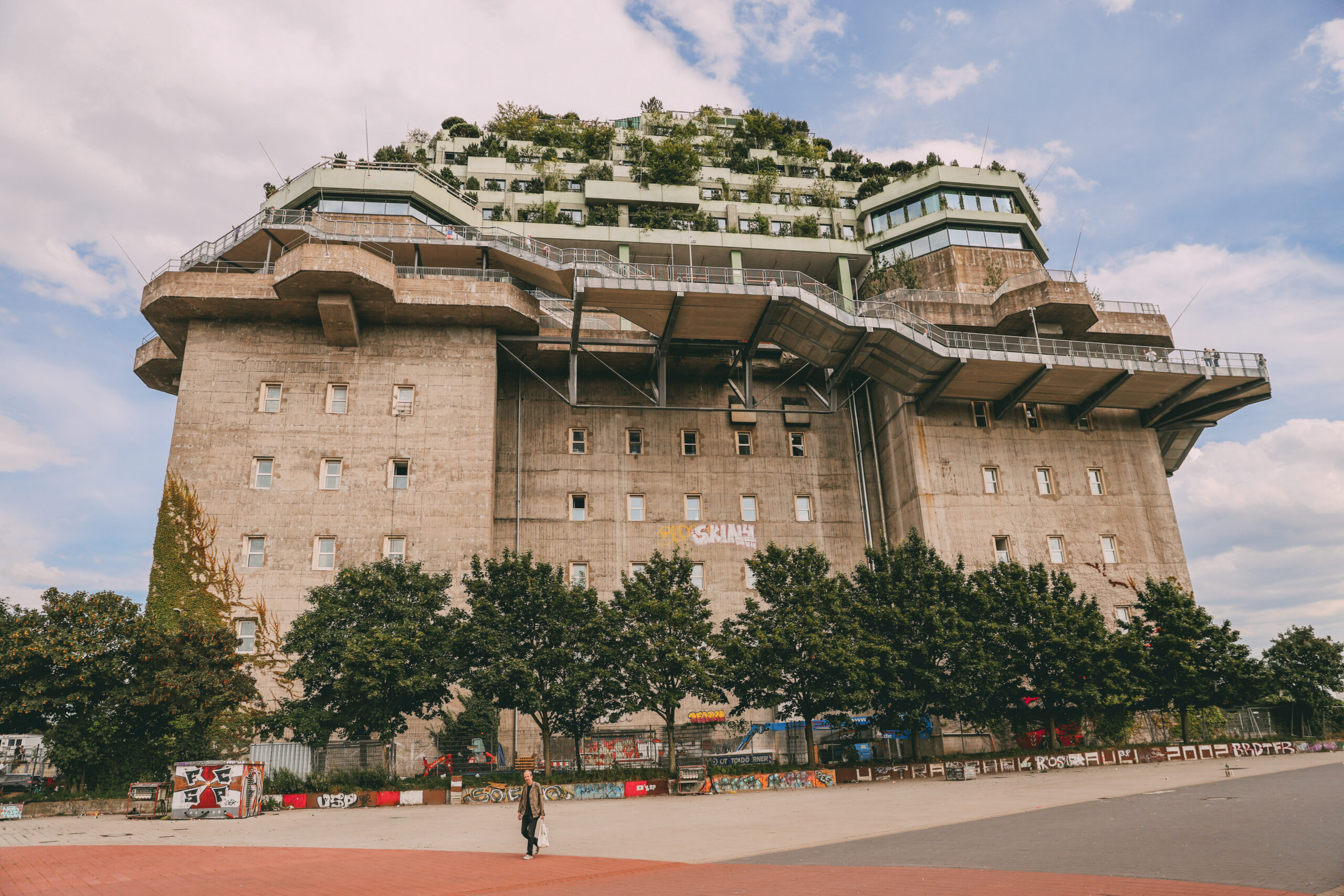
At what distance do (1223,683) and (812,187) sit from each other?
43626 millimetres

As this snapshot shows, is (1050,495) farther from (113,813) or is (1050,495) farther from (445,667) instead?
(113,813)

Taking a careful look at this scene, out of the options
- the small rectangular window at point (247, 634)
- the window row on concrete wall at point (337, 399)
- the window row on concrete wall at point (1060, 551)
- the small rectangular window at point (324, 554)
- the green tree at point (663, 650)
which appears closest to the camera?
the green tree at point (663, 650)

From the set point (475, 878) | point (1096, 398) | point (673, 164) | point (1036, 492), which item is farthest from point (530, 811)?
point (673, 164)

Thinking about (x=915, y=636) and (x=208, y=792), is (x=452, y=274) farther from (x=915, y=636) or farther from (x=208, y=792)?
(x=915, y=636)

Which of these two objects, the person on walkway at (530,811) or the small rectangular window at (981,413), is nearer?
the person on walkway at (530,811)

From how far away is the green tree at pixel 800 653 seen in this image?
32750mm

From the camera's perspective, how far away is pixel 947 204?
5741cm

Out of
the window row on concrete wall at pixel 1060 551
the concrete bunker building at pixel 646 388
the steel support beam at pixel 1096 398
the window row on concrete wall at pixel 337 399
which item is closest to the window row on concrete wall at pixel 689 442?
the concrete bunker building at pixel 646 388

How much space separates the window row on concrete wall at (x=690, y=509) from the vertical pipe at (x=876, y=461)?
4.60 m

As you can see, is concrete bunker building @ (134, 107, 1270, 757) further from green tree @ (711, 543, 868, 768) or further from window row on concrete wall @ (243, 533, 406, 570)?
green tree @ (711, 543, 868, 768)

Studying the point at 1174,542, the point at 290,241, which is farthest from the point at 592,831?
the point at 1174,542

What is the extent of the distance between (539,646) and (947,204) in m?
43.1

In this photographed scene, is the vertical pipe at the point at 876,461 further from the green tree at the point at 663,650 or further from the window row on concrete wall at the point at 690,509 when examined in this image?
the green tree at the point at 663,650

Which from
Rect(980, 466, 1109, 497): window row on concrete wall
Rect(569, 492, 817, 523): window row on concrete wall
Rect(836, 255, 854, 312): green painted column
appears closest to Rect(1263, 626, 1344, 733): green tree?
Rect(980, 466, 1109, 497): window row on concrete wall
